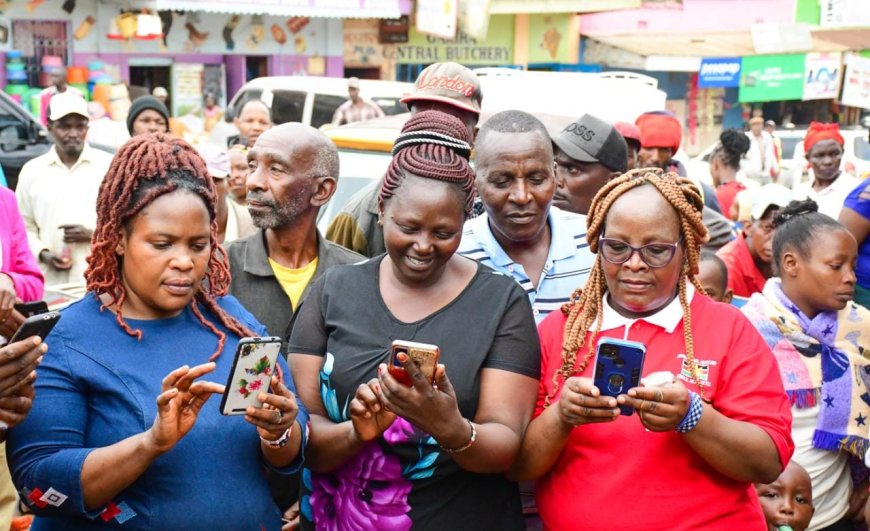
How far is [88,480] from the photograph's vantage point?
2.63 m

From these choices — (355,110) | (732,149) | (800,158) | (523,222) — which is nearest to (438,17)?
(800,158)

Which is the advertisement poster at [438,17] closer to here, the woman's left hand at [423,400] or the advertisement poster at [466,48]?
the advertisement poster at [466,48]

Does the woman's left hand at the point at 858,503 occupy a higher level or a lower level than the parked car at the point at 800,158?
lower

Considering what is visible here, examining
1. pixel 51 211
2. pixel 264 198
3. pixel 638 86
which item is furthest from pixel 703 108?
pixel 264 198

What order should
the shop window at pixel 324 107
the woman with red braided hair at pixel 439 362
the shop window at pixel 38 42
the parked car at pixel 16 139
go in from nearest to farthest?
the woman with red braided hair at pixel 439 362 → the parked car at pixel 16 139 → the shop window at pixel 324 107 → the shop window at pixel 38 42

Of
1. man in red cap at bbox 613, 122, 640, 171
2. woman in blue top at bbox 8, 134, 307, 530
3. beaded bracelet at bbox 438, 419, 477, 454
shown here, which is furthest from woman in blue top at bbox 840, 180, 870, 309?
woman in blue top at bbox 8, 134, 307, 530

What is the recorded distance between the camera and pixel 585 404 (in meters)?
2.79

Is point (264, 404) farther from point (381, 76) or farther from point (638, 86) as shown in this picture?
point (381, 76)

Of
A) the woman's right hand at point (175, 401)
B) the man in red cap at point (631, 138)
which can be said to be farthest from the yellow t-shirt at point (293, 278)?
the man in red cap at point (631, 138)

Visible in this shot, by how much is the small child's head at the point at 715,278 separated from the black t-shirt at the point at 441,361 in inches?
86.7

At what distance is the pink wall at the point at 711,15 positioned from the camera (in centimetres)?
2878

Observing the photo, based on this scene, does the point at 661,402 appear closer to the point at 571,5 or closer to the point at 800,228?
the point at 800,228

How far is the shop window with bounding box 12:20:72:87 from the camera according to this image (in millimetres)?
16812

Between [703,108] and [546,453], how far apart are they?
87.7ft
